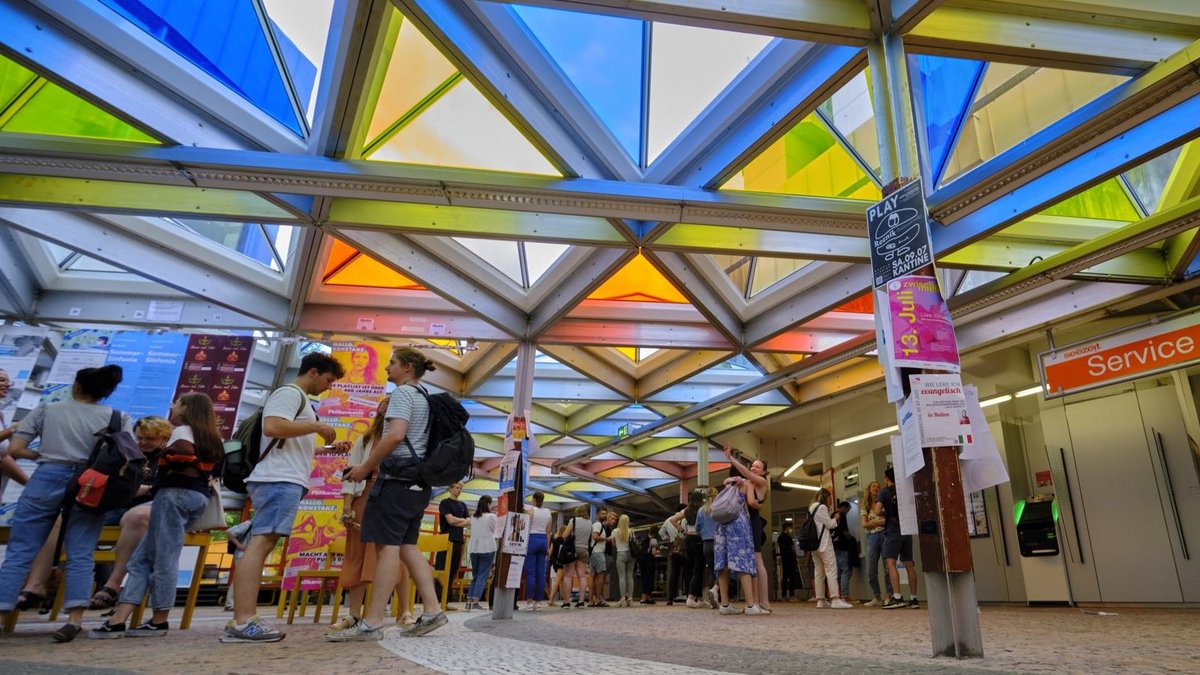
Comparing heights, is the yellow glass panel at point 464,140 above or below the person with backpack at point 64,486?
above

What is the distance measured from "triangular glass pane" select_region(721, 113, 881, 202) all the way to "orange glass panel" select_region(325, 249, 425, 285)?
5409mm

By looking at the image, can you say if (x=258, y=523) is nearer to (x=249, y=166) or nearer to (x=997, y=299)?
(x=249, y=166)

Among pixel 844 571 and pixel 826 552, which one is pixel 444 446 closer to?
pixel 826 552

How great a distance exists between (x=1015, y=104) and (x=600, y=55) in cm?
402

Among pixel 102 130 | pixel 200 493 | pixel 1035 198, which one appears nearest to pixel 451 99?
pixel 102 130

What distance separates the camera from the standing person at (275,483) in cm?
380

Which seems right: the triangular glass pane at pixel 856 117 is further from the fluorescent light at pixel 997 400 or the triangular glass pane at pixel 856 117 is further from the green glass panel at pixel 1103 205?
the fluorescent light at pixel 997 400

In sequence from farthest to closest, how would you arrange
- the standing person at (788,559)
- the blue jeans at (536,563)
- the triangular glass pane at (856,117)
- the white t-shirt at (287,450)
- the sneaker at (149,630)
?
1. the standing person at (788,559)
2. the blue jeans at (536,563)
3. the triangular glass pane at (856,117)
4. the sneaker at (149,630)
5. the white t-shirt at (287,450)

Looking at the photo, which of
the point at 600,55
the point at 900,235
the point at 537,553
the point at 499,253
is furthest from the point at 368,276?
the point at 900,235

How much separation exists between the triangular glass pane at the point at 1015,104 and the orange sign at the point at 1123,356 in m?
3.21

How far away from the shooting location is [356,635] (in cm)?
395

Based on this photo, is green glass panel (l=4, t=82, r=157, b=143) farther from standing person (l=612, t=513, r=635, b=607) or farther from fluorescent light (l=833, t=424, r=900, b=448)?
fluorescent light (l=833, t=424, r=900, b=448)

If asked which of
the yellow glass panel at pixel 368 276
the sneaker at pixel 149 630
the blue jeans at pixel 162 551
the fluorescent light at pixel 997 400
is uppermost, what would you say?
the yellow glass panel at pixel 368 276

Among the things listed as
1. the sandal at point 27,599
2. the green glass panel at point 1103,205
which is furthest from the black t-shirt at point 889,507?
the sandal at point 27,599
